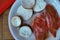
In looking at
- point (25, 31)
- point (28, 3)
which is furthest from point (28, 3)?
point (25, 31)

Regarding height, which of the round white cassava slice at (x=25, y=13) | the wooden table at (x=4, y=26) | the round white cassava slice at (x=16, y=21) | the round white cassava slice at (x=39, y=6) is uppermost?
the round white cassava slice at (x=39, y=6)

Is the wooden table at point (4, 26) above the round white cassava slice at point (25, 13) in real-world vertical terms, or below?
below

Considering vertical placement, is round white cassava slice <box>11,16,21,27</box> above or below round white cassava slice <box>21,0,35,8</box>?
below

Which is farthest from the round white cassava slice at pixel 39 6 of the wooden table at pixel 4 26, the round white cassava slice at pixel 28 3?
the wooden table at pixel 4 26

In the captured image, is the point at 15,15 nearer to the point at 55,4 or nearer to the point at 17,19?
the point at 17,19

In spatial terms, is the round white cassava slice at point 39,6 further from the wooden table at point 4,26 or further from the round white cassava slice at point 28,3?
the wooden table at point 4,26

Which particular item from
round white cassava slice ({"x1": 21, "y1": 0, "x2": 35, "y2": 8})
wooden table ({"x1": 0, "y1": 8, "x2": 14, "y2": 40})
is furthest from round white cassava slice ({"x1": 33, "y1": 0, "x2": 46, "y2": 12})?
wooden table ({"x1": 0, "y1": 8, "x2": 14, "y2": 40})

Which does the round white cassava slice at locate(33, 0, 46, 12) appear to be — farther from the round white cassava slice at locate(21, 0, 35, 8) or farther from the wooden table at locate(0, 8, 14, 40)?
the wooden table at locate(0, 8, 14, 40)
